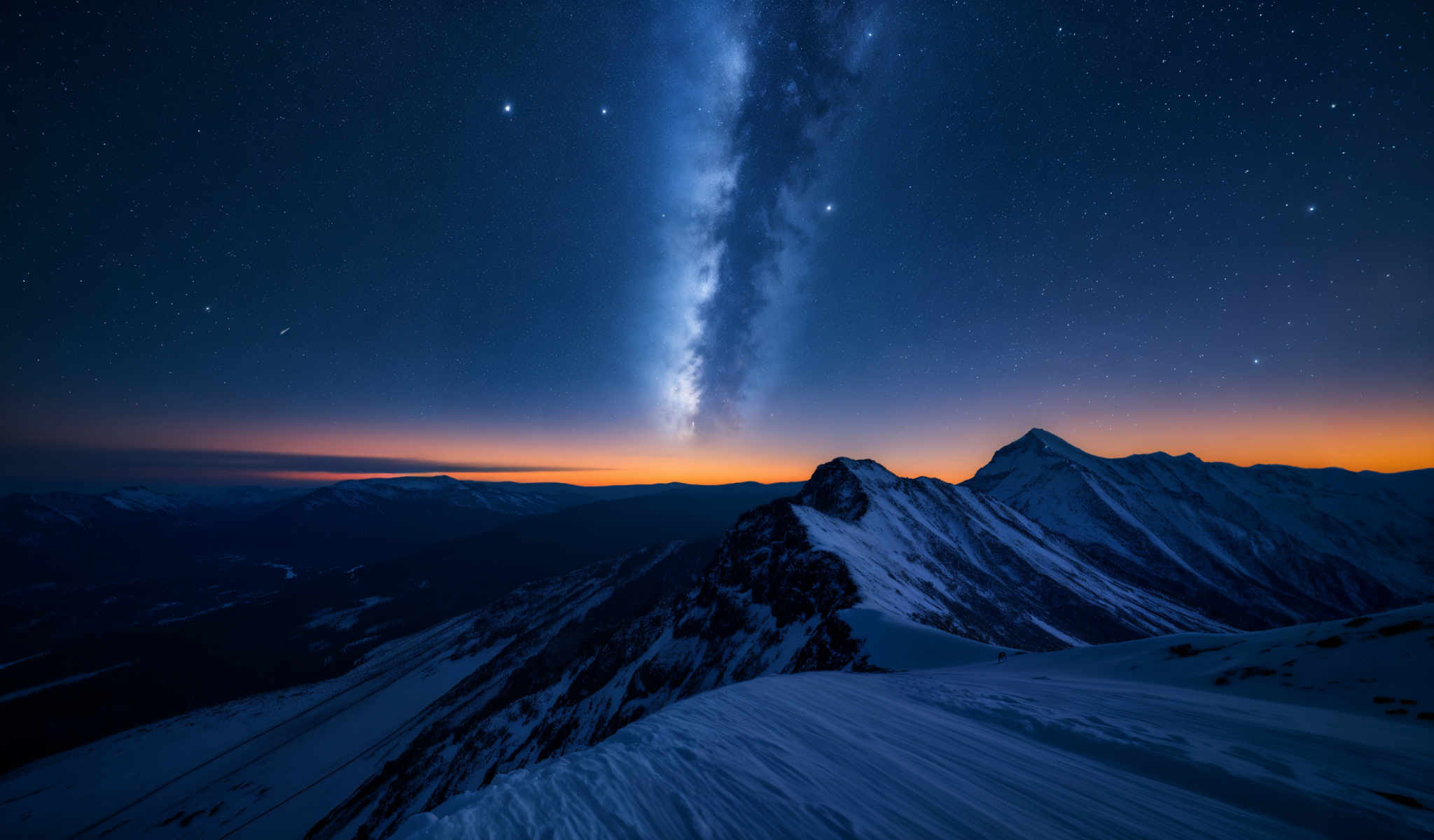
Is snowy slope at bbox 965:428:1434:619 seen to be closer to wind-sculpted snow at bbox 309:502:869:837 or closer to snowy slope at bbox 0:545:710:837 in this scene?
wind-sculpted snow at bbox 309:502:869:837

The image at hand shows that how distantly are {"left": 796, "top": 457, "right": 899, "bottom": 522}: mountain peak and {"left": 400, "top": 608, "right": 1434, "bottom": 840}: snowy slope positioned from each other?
158ft

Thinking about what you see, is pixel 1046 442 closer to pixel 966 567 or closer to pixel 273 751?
pixel 966 567

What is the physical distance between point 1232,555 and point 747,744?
18740 cm

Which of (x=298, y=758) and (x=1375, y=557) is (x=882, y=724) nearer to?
(x=298, y=758)

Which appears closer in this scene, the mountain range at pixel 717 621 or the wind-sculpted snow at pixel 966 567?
A: the mountain range at pixel 717 621

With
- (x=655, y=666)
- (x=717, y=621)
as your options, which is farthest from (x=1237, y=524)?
(x=655, y=666)

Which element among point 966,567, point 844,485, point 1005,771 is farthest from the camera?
point 844,485

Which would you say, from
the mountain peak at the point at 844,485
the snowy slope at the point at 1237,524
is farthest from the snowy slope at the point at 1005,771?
the snowy slope at the point at 1237,524

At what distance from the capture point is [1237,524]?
135125 mm

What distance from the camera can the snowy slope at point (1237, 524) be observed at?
102000 millimetres

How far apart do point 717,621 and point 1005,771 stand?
34303 mm

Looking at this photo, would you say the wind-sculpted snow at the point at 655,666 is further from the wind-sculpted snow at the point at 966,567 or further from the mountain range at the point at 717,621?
the wind-sculpted snow at the point at 966,567

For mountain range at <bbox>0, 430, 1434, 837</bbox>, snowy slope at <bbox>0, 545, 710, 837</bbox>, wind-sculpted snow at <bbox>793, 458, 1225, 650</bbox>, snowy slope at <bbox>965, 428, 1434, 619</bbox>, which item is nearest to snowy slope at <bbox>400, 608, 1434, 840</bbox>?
mountain range at <bbox>0, 430, 1434, 837</bbox>

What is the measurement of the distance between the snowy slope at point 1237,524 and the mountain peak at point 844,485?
6438 cm
